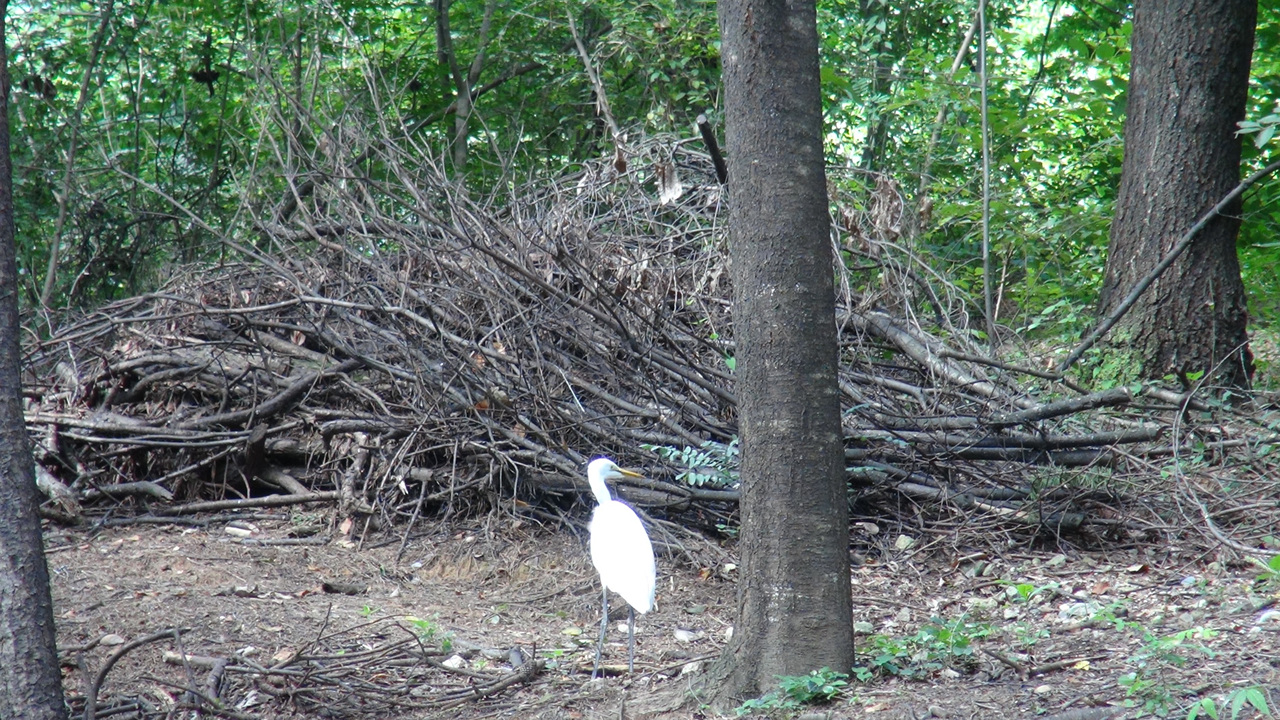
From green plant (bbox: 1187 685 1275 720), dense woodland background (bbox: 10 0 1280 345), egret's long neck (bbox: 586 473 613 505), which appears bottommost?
green plant (bbox: 1187 685 1275 720)

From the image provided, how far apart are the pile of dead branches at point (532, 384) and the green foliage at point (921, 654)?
1.76 metres

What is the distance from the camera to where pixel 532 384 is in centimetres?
599

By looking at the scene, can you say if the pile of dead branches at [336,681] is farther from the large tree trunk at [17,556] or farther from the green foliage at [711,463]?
the green foliage at [711,463]

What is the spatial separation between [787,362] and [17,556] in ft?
8.62

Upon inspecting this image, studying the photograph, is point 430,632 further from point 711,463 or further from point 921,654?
point 921,654

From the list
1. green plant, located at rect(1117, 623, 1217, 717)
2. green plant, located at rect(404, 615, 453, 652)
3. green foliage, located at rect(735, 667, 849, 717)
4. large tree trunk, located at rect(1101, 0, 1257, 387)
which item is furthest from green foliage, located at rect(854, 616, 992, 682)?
large tree trunk, located at rect(1101, 0, 1257, 387)

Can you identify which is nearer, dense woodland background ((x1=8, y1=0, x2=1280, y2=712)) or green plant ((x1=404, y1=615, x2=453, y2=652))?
green plant ((x1=404, y1=615, x2=453, y2=652))

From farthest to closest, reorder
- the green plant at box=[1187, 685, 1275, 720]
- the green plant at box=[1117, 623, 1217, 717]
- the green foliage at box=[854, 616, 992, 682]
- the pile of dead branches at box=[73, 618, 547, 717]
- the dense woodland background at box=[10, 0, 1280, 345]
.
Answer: the dense woodland background at box=[10, 0, 1280, 345], the pile of dead branches at box=[73, 618, 547, 717], the green foliage at box=[854, 616, 992, 682], the green plant at box=[1117, 623, 1217, 717], the green plant at box=[1187, 685, 1275, 720]

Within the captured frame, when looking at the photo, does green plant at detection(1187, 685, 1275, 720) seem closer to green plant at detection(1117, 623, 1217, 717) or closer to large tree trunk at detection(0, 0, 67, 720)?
green plant at detection(1117, 623, 1217, 717)

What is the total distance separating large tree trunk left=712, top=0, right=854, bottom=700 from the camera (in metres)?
3.44

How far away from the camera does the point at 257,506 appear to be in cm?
678

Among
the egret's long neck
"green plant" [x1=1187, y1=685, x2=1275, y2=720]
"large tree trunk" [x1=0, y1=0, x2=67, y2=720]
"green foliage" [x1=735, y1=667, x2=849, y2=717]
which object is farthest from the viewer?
the egret's long neck

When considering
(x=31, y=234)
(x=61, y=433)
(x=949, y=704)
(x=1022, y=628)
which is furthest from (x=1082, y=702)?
(x=31, y=234)

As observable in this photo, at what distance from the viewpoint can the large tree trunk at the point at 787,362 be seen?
344 centimetres
